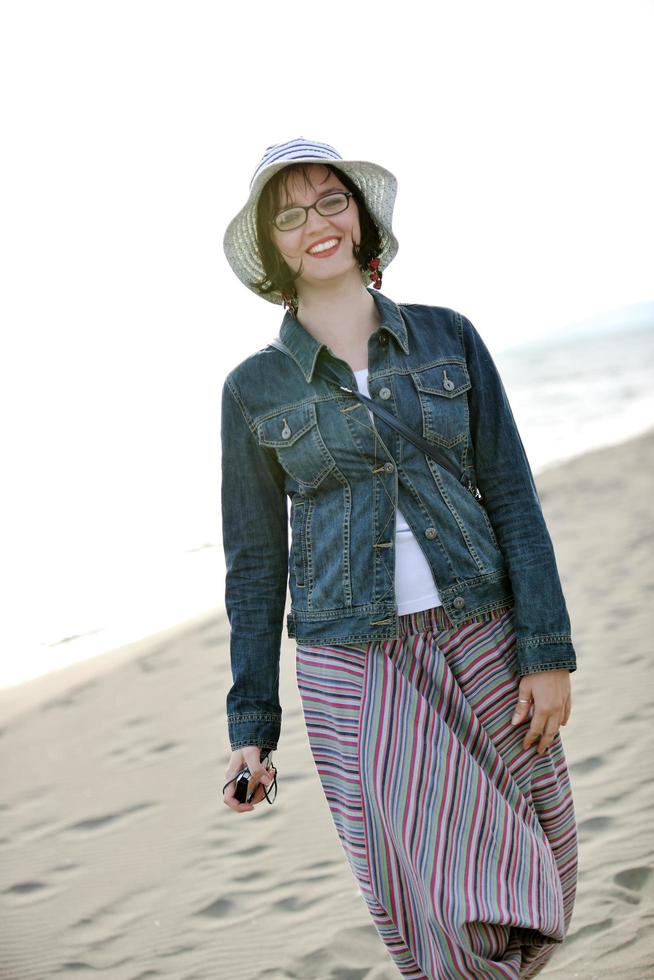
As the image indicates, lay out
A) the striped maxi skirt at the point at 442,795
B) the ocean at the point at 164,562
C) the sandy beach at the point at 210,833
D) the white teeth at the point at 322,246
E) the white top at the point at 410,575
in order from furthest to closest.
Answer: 1. the ocean at the point at 164,562
2. the sandy beach at the point at 210,833
3. the white teeth at the point at 322,246
4. the white top at the point at 410,575
5. the striped maxi skirt at the point at 442,795

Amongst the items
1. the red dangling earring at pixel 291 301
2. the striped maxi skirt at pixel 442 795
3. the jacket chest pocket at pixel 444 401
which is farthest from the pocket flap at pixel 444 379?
the striped maxi skirt at pixel 442 795

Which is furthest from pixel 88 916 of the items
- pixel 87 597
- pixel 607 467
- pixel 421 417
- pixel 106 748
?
pixel 607 467

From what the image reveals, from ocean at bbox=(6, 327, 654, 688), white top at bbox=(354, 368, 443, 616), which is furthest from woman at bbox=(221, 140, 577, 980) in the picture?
ocean at bbox=(6, 327, 654, 688)

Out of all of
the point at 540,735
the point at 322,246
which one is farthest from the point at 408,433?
the point at 540,735

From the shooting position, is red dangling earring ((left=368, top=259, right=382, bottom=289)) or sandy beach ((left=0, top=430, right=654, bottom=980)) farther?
sandy beach ((left=0, top=430, right=654, bottom=980))

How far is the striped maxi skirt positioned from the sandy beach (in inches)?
57.0

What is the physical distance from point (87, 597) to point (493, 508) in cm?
958

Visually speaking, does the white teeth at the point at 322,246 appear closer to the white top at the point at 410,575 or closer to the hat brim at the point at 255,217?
the hat brim at the point at 255,217

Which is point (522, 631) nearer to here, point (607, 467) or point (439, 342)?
point (439, 342)

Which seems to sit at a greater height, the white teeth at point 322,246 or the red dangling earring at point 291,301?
the white teeth at point 322,246

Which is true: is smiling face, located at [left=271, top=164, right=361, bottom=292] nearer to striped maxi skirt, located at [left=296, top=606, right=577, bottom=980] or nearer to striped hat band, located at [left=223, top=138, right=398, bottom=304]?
striped hat band, located at [left=223, top=138, right=398, bottom=304]

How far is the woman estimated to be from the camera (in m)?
2.07

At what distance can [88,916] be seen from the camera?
4.39 metres

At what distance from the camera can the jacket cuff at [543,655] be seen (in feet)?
7.25
